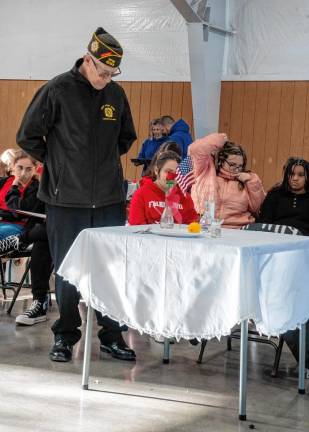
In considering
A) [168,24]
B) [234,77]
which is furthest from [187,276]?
[168,24]

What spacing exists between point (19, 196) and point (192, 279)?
2244 millimetres

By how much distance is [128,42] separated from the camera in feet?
28.4

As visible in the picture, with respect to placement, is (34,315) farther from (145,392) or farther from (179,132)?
(179,132)

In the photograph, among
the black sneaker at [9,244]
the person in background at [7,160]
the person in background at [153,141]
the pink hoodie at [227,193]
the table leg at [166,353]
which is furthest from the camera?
the person in background at [153,141]

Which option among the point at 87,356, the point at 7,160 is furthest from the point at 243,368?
the point at 7,160

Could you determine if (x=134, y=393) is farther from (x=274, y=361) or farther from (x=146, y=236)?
(x=274, y=361)

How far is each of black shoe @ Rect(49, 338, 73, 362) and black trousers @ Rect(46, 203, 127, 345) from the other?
0.11 ft

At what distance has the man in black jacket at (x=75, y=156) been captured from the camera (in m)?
3.76

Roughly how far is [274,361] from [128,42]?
5.45 metres

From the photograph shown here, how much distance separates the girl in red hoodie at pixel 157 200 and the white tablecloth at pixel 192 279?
0.81 meters

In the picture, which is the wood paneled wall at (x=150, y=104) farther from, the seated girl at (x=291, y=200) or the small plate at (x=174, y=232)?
the small plate at (x=174, y=232)

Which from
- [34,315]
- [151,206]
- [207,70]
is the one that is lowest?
[34,315]

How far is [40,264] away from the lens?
4887 mm

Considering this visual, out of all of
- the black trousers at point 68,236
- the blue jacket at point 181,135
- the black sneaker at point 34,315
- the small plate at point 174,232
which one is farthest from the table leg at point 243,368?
the blue jacket at point 181,135
